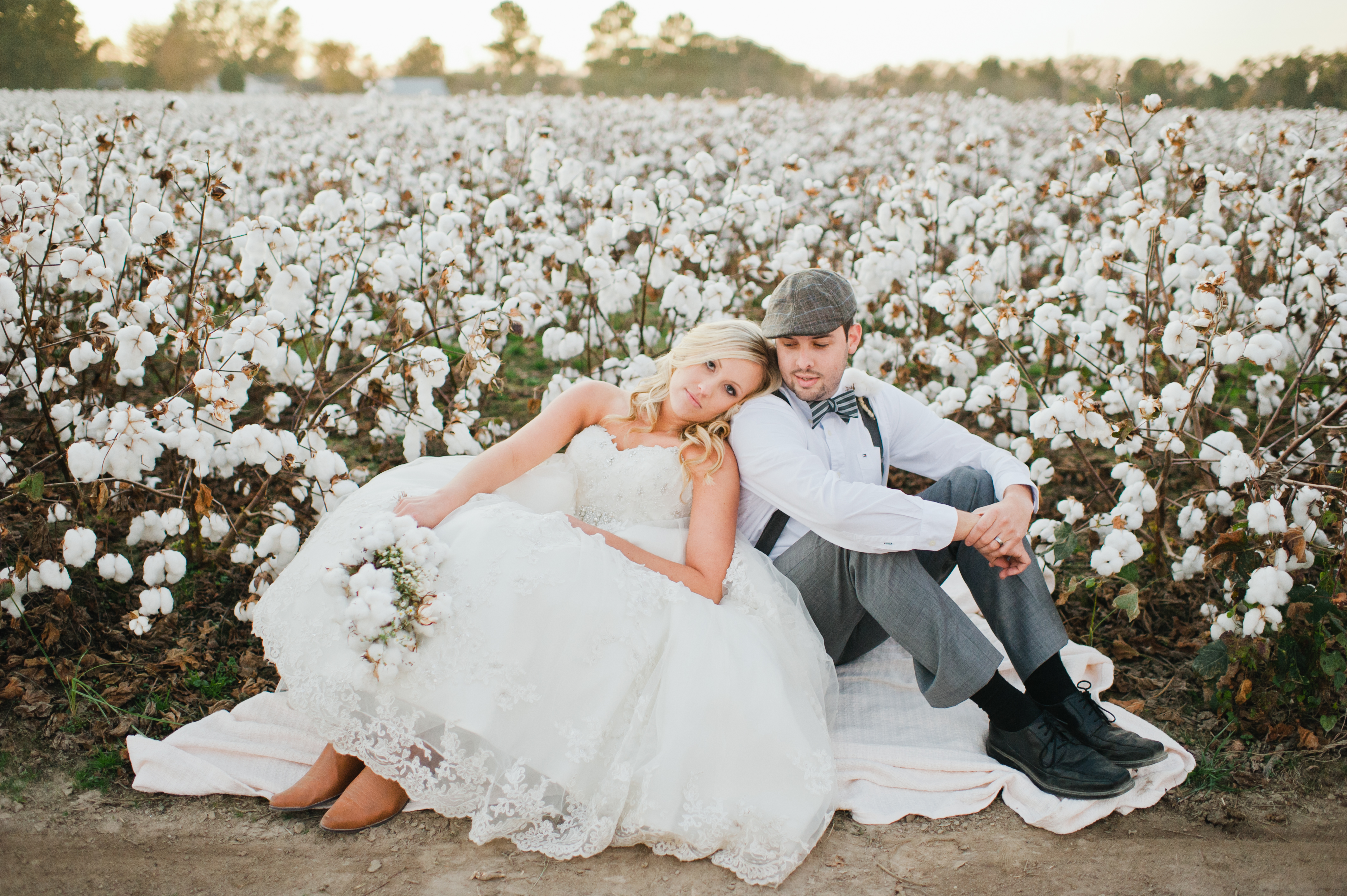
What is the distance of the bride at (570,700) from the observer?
2004 millimetres

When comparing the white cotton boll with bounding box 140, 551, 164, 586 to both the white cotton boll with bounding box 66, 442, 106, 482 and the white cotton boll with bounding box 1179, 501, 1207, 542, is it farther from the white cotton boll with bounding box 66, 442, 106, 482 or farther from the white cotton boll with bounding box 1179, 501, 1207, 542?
the white cotton boll with bounding box 1179, 501, 1207, 542

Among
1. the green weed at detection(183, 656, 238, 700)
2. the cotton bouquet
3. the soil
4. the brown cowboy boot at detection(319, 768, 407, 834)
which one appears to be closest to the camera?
the cotton bouquet

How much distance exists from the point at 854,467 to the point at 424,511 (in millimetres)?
1262

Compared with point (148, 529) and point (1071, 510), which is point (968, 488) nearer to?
point (1071, 510)

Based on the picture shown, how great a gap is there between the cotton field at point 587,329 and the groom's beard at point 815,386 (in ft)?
2.13

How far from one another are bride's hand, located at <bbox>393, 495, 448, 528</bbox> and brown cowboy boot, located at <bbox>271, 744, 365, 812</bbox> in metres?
0.63

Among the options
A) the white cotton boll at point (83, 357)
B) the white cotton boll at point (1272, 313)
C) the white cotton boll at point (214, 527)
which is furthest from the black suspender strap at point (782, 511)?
the white cotton boll at point (83, 357)

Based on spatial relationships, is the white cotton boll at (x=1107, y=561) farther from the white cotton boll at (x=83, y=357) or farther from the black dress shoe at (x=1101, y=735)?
the white cotton boll at (x=83, y=357)

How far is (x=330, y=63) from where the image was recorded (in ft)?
123

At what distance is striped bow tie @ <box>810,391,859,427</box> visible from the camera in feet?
8.58

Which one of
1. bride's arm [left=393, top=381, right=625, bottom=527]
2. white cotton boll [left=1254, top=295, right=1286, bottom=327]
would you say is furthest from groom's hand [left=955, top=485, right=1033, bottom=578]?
bride's arm [left=393, top=381, right=625, bottom=527]

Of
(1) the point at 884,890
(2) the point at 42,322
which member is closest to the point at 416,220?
(2) the point at 42,322

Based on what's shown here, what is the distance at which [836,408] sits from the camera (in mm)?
2623

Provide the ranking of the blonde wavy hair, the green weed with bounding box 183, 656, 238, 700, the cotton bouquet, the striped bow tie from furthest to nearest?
the green weed with bounding box 183, 656, 238, 700 → the striped bow tie → the blonde wavy hair → the cotton bouquet
